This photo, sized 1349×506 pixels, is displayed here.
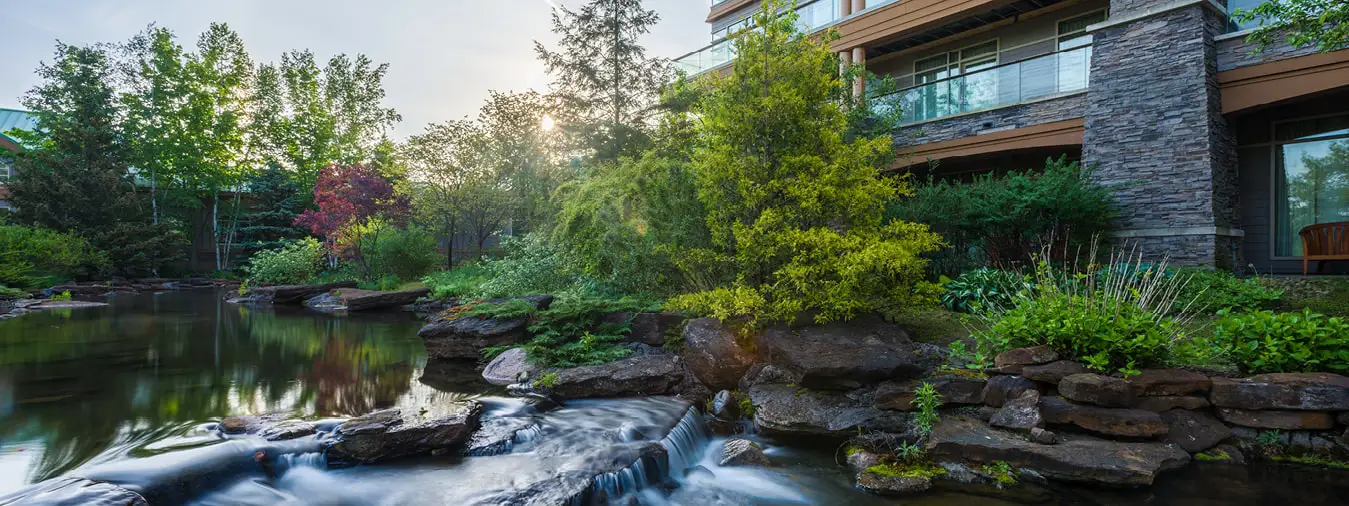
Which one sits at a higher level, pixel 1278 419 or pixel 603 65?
pixel 603 65

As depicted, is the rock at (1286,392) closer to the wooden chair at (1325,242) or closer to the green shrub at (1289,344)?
the green shrub at (1289,344)

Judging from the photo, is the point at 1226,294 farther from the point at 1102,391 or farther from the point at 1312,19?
the point at 1102,391

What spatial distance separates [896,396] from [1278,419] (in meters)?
2.70

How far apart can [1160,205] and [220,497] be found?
491 inches

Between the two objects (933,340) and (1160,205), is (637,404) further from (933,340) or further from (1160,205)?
(1160,205)

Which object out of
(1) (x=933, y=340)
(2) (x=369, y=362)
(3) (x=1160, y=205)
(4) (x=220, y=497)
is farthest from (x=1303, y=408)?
(2) (x=369, y=362)

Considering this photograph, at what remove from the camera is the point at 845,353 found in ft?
19.7

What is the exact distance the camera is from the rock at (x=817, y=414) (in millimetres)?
5457

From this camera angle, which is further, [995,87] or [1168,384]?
[995,87]

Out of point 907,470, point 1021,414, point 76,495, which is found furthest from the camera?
point 1021,414

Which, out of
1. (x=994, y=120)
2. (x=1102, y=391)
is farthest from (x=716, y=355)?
(x=994, y=120)

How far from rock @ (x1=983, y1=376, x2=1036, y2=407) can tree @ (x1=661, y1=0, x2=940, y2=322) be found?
141 cm

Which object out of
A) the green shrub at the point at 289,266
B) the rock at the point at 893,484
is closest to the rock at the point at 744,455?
the rock at the point at 893,484

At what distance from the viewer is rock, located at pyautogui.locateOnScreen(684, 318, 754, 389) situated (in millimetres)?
6785
